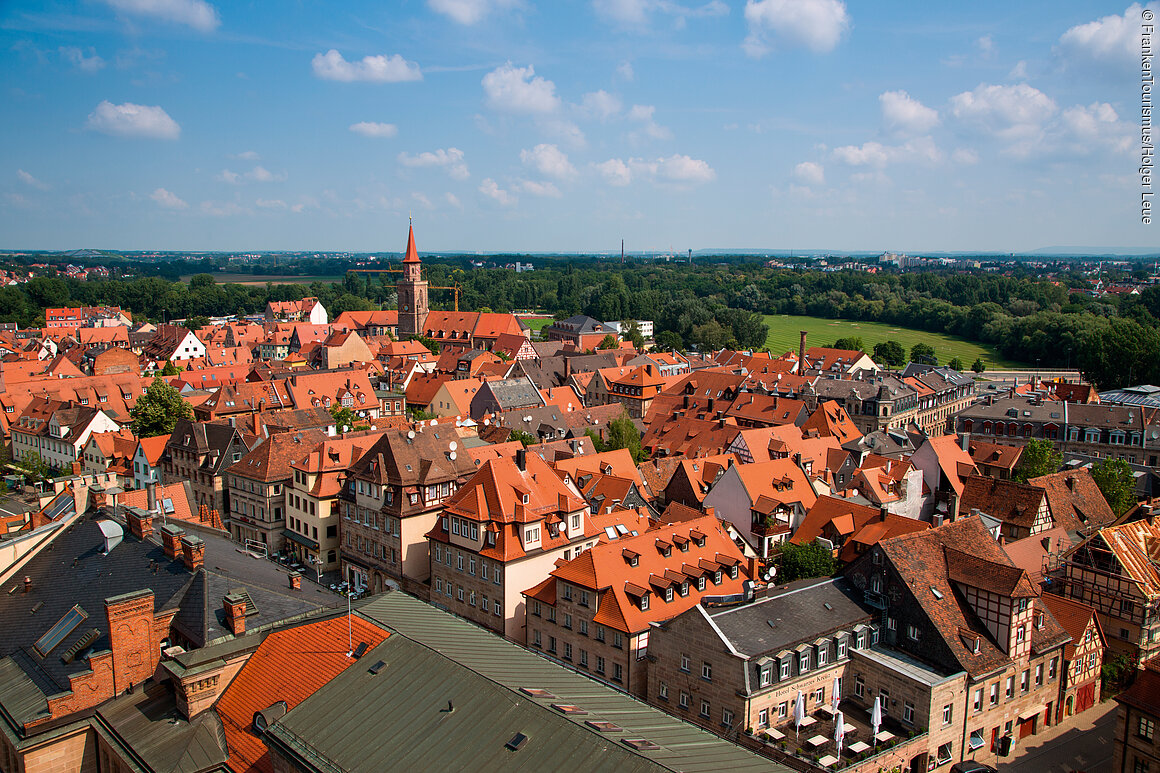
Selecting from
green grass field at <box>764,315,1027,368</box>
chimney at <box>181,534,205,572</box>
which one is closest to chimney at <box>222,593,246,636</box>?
chimney at <box>181,534,205,572</box>

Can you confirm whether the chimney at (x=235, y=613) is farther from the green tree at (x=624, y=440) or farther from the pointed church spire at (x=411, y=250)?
the pointed church spire at (x=411, y=250)

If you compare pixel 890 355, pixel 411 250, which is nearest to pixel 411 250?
pixel 411 250

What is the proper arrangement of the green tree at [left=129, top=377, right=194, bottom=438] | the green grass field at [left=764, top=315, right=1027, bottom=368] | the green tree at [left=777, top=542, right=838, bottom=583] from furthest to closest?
the green grass field at [left=764, top=315, right=1027, bottom=368] < the green tree at [left=129, top=377, right=194, bottom=438] < the green tree at [left=777, top=542, right=838, bottom=583]

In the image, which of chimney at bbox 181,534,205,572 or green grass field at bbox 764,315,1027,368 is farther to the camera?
green grass field at bbox 764,315,1027,368

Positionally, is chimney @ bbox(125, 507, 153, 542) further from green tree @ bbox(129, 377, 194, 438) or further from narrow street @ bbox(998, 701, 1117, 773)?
green tree @ bbox(129, 377, 194, 438)

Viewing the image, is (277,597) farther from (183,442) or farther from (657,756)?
(183,442)

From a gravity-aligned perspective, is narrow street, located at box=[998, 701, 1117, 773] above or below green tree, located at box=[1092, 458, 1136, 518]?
below

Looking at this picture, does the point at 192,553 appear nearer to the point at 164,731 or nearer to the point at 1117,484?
the point at 164,731
